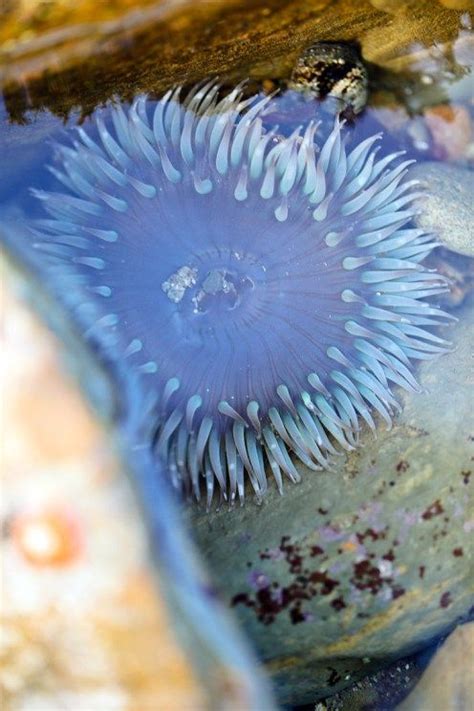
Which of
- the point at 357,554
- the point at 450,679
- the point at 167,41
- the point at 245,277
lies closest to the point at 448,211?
the point at 245,277

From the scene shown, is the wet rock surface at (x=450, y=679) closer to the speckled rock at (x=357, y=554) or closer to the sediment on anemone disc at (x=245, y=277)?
the speckled rock at (x=357, y=554)

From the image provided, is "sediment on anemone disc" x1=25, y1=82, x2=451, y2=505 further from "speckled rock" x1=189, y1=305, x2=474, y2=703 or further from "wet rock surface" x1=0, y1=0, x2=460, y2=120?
"wet rock surface" x1=0, y1=0, x2=460, y2=120

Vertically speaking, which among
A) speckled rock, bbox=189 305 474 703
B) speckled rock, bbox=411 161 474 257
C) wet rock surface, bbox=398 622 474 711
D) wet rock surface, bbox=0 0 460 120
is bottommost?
wet rock surface, bbox=398 622 474 711

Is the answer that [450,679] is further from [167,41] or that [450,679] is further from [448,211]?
[167,41]

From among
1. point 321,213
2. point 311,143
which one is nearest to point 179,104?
point 311,143

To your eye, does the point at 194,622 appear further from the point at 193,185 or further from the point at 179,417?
the point at 193,185

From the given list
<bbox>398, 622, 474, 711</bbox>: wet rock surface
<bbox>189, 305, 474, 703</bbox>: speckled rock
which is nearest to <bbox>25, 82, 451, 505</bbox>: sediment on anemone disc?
<bbox>189, 305, 474, 703</bbox>: speckled rock
